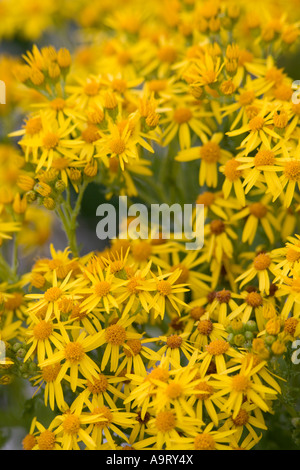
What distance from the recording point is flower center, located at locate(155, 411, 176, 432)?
903 millimetres

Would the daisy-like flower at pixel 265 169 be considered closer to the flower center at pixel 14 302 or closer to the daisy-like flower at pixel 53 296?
the daisy-like flower at pixel 53 296

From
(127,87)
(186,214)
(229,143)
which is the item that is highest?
(127,87)

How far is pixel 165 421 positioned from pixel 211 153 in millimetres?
573

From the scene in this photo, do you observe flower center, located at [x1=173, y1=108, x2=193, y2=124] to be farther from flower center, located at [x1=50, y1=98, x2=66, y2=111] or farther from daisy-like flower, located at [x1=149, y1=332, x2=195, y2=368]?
daisy-like flower, located at [x1=149, y1=332, x2=195, y2=368]

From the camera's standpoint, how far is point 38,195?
1.20m

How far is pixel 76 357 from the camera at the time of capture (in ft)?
3.27

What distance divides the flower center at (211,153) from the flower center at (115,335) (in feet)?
1.40

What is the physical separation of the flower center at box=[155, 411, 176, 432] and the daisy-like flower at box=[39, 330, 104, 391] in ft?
0.44

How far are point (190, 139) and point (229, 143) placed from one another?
0.29 feet

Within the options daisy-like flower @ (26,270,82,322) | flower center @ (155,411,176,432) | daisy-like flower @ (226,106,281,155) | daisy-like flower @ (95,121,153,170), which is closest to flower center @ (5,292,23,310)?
daisy-like flower @ (26,270,82,322)

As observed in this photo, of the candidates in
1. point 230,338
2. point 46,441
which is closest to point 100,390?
point 46,441

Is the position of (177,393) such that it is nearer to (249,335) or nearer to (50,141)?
(249,335)
